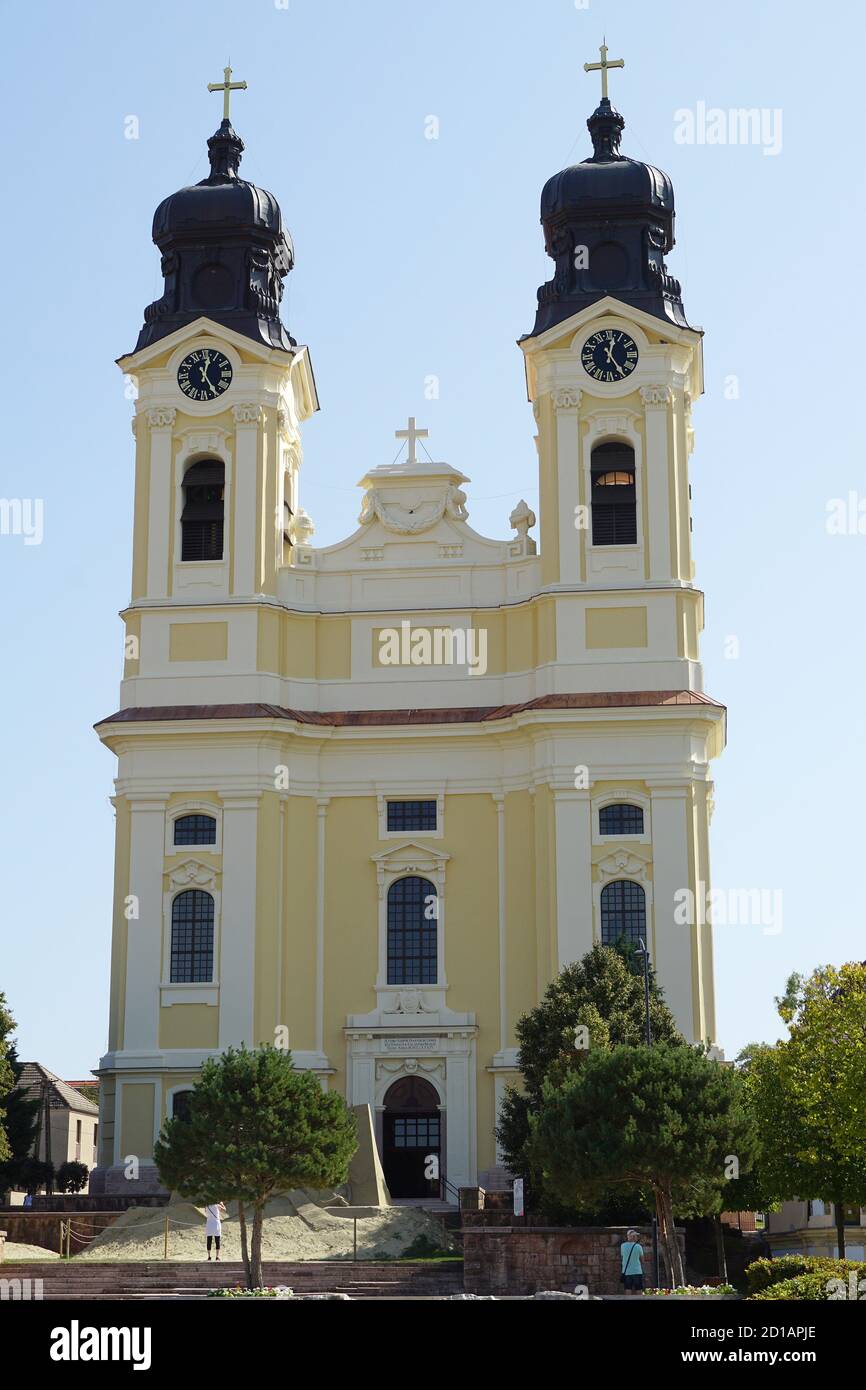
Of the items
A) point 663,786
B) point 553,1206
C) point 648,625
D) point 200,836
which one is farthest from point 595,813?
point 553,1206

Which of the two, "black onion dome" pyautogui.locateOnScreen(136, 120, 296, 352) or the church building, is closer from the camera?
the church building

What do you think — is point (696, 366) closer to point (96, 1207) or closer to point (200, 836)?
point (200, 836)

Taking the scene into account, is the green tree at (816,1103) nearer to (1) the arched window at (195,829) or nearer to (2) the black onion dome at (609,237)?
(1) the arched window at (195,829)

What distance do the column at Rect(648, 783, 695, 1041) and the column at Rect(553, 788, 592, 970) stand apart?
1.44 m

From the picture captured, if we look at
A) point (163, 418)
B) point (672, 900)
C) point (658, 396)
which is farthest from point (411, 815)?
point (658, 396)

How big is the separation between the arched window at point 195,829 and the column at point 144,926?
38cm

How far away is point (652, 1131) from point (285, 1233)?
9677mm

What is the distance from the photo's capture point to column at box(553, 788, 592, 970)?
4300cm

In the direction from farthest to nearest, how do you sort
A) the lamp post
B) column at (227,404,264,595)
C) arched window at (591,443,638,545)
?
column at (227,404,264,595) < arched window at (591,443,638,545) < the lamp post

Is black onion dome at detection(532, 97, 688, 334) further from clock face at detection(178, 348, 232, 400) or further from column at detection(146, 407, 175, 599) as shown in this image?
column at detection(146, 407, 175, 599)

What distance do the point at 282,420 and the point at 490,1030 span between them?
15.2 m

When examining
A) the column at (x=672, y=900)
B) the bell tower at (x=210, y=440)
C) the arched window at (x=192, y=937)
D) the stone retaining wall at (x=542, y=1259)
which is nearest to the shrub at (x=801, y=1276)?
the stone retaining wall at (x=542, y=1259)

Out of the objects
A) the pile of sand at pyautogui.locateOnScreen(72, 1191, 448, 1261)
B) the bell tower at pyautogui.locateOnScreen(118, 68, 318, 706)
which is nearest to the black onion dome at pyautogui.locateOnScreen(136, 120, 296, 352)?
the bell tower at pyautogui.locateOnScreen(118, 68, 318, 706)

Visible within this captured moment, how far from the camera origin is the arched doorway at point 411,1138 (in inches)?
1694
